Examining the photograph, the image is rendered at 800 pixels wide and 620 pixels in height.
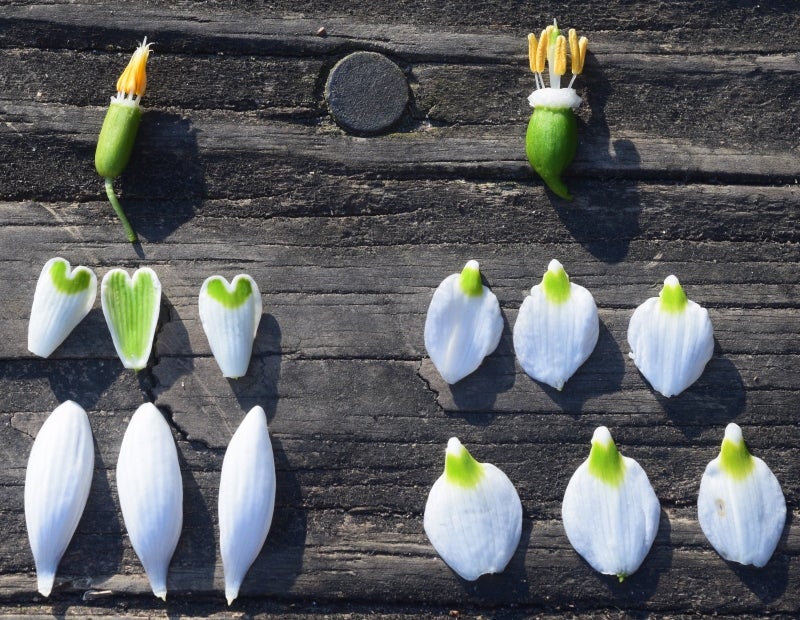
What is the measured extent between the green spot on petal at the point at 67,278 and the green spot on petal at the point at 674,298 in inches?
21.7

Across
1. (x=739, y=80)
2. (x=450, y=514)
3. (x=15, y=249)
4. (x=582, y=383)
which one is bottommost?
(x=450, y=514)

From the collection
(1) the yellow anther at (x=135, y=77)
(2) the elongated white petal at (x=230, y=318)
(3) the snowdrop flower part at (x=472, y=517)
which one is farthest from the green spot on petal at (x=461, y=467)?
(1) the yellow anther at (x=135, y=77)

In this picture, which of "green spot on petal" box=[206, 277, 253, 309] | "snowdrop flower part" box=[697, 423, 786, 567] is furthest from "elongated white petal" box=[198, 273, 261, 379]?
"snowdrop flower part" box=[697, 423, 786, 567]

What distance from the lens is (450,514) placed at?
31.2 inches

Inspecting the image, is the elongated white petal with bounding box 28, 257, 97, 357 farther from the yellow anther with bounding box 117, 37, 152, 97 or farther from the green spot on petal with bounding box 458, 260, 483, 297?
the green spot on petal with bounding box 458, 260, 483, 297

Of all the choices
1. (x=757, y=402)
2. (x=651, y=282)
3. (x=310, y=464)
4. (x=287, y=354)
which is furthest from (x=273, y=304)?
(x=757, y=402)

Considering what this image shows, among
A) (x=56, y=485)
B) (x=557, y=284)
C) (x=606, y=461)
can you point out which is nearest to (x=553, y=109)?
(x=557, y=284)

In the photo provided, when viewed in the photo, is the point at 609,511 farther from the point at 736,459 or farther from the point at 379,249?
the point at 379,249

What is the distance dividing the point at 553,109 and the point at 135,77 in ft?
1.29

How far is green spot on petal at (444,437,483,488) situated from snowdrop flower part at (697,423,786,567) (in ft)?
0.70

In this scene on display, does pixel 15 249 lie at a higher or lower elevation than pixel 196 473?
higher

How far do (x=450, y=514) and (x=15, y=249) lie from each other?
1.62ft

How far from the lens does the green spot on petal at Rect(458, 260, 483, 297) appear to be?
0.80 meters

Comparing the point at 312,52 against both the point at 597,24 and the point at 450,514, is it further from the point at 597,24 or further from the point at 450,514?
the point at 450,514
